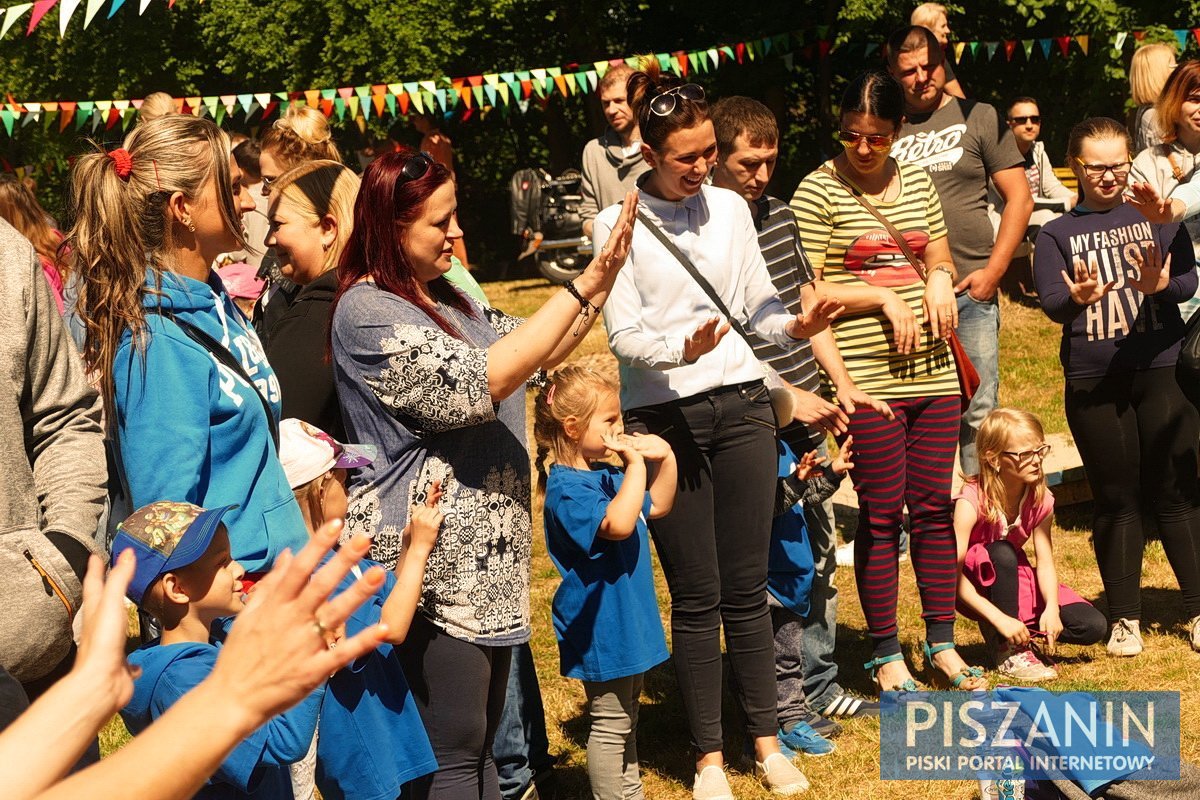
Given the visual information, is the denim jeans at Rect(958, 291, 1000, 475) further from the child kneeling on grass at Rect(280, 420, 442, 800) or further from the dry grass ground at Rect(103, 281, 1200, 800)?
the child kneeling on grass at Rect(280, 420, 442, 800)

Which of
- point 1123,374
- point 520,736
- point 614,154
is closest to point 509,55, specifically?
point 614,154

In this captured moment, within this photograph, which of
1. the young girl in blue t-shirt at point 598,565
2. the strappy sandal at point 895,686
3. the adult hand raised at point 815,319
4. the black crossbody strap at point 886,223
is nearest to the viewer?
the adult hand raised at point 815,319

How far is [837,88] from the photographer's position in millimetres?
17766

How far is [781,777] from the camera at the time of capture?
4199 mm

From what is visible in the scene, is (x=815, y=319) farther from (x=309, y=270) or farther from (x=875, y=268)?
→ (x=309, y=270)

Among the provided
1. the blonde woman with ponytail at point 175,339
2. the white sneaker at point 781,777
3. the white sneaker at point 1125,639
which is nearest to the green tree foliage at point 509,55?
the white sneaker at point 1125,639

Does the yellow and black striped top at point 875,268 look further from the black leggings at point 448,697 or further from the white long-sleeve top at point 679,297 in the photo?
the black leggings at point 448,697

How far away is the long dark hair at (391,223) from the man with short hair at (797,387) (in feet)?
5.07

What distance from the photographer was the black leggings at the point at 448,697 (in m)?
3.10

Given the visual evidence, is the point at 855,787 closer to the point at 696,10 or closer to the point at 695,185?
the point at 695,185

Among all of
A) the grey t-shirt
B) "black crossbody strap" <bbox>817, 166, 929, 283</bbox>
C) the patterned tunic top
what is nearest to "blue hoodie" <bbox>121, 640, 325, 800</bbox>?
the patterned tunic top

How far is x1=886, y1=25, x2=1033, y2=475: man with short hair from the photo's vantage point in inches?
223

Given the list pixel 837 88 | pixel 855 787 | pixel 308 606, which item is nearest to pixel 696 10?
pixel 837 88

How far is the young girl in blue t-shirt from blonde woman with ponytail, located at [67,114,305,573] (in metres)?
1.13
